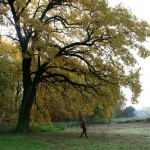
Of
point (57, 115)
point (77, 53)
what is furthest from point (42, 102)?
point (57, 115)

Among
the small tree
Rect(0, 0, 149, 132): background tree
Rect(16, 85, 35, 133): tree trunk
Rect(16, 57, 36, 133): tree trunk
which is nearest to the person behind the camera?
Rect(0, 0, 149, 132): background tree

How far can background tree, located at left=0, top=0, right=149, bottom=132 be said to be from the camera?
22.2m

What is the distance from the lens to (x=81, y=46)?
26656mm

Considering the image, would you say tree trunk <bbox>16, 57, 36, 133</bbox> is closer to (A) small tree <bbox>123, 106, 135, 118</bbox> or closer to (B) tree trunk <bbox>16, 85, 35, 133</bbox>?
(B) tree trunk <bbox>16, 85, 35, 133</bbox>

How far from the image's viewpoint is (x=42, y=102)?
3216cm

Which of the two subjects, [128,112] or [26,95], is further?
[128,112]

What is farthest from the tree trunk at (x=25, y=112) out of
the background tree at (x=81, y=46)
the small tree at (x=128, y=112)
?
the small tree at (x=128, y=112)

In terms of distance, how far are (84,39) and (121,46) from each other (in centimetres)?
307

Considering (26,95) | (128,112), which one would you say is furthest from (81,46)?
(128,112)

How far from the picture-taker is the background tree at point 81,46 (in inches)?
875

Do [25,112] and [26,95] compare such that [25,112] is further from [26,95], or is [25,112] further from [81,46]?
[81,46]

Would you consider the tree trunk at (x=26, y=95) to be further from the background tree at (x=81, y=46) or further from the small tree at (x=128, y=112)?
the small tree at (x=128, y=112)

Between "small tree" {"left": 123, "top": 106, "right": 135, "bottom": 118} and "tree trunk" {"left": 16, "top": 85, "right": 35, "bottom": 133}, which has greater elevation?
"small tree" {"left": 123, "top": 106, "right": 135, "bottom": 118}

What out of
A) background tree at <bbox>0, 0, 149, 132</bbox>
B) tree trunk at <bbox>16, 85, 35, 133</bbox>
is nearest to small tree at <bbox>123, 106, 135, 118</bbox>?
background tree at <bbox>0, 0, 149, 132</bbox>
